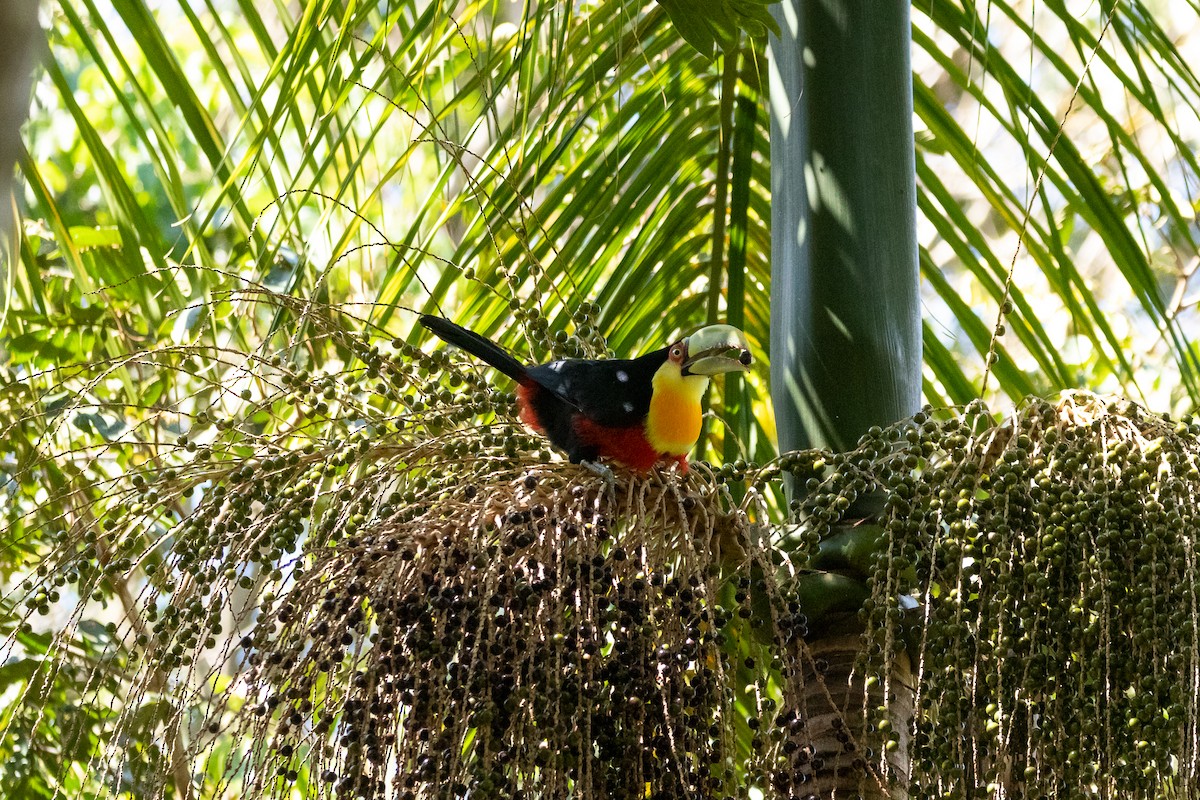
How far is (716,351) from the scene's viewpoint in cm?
184

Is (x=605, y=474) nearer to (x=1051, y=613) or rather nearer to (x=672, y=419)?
(x=672, y=419)

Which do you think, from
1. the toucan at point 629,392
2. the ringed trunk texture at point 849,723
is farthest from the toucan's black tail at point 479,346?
the ringed trunk texture at point 849,723

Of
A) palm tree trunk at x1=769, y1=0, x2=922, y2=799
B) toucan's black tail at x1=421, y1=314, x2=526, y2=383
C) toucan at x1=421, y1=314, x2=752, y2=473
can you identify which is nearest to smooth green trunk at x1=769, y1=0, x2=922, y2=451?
palm tree trunk at x1=769, y1=0, x2=922, y2=799

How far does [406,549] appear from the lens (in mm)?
1392

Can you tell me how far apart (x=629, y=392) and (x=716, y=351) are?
15cm

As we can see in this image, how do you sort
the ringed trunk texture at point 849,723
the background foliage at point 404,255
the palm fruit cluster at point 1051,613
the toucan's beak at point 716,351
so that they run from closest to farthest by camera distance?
the palm fruit cluster at point 1051,613
the ringed trunk texture at point 849,723
the background foliage at point 404,255
the toucan's beak at point 716,351

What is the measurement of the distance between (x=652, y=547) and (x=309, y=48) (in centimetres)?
76

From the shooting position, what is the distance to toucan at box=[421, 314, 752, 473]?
6.06ft

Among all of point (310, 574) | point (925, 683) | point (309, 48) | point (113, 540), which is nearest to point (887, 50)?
point (309, 48)

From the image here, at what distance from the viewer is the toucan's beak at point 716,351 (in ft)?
5.94

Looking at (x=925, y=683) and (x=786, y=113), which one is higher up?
(x=786, y=113)

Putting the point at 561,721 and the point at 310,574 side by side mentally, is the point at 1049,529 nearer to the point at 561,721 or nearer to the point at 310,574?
the point at 561,721

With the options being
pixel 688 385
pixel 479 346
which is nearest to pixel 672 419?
pixel 688 385

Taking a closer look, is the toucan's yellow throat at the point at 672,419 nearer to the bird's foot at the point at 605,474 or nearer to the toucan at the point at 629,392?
the toucan at the point at 629,392
